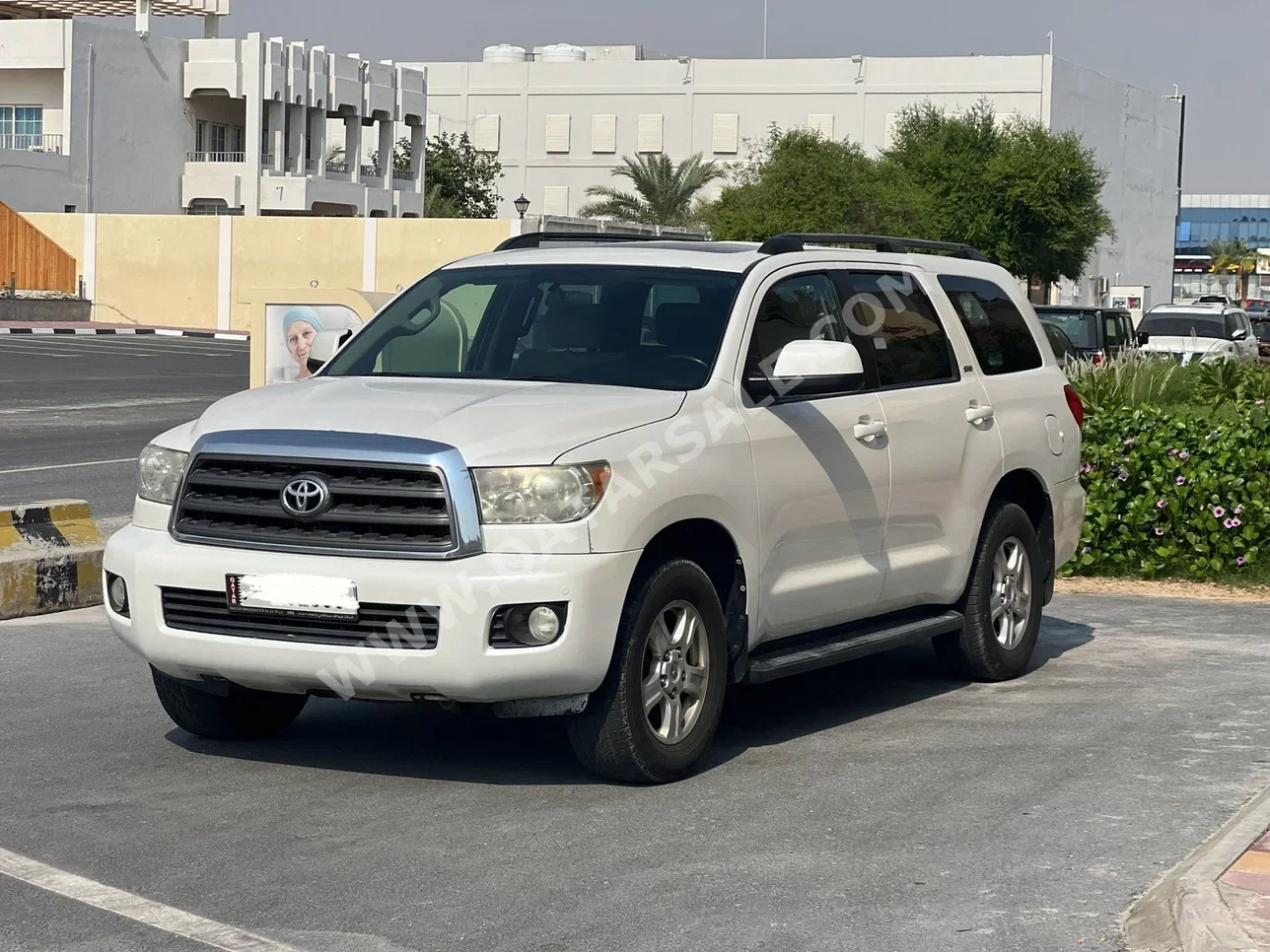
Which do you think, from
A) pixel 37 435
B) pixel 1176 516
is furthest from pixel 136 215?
pixel 1176 516

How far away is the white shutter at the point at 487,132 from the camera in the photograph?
318 feet

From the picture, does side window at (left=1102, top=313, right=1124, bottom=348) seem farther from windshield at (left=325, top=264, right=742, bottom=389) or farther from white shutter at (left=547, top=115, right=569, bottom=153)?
white shutter at (left=547, top=115, right=569, bottom=153)

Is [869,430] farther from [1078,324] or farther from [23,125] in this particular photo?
[23,125]

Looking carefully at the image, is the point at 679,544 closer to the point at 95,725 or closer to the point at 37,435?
the point at 95,725

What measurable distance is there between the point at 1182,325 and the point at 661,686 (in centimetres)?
2549

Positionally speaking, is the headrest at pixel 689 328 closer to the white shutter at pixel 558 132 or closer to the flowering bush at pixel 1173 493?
the flowering bush at pixel 1173 493

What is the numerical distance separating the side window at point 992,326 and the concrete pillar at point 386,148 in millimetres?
65074

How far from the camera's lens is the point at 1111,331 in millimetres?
25328

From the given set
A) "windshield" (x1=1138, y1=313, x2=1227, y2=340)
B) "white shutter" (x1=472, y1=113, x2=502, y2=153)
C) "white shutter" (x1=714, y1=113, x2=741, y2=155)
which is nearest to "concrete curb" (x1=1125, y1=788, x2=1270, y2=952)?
"windshield" (x1=1138, y1=313, x2=1227, y2=340)

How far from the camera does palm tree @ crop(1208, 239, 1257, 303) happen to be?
16238cm

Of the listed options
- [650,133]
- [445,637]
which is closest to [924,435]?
[445,637]

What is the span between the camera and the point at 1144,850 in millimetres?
5871

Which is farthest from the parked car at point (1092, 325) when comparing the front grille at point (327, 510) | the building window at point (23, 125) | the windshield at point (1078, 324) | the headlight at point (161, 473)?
the building window at point (23, 125)

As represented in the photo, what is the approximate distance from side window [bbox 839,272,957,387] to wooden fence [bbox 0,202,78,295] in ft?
169
